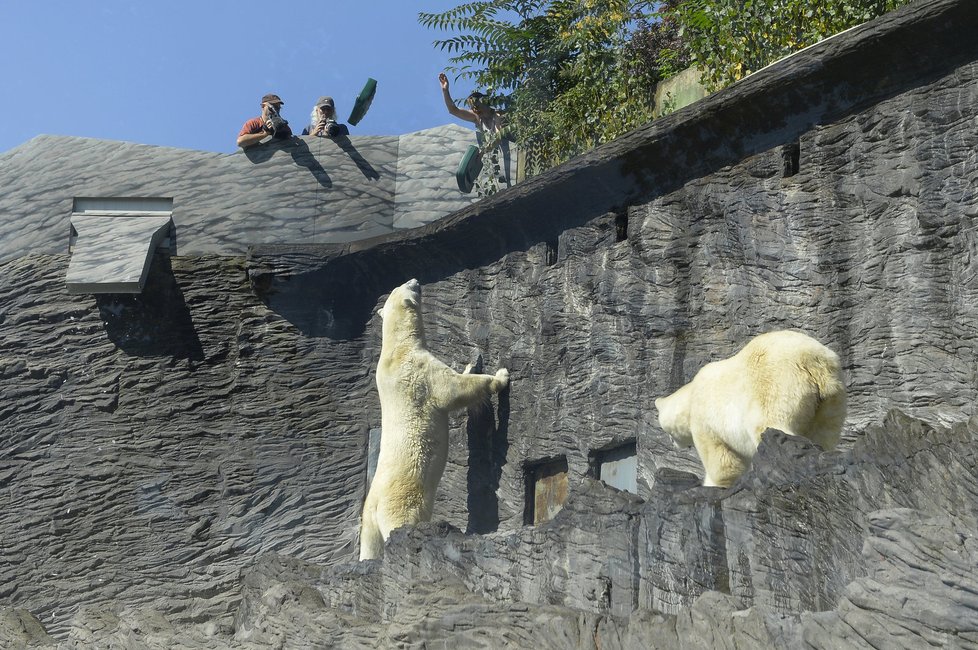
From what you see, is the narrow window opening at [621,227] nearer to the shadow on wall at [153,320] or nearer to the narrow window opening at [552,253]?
the narrow window opening at [552,253]

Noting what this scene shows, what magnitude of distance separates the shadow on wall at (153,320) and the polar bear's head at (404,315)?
2928 mm

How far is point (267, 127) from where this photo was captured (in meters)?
14.0

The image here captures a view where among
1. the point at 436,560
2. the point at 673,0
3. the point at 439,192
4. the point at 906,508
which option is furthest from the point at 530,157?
the point at 906,508

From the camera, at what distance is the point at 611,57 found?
1280 centimetres

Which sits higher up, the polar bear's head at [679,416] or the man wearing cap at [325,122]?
the man wearing cap at [325,122]

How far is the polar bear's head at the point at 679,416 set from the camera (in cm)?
720

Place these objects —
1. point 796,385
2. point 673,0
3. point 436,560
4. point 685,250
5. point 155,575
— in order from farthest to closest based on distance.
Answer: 1. point 673,0
2. point 155,575
3. point 685,250
4. point 436,560
5. point 796,385

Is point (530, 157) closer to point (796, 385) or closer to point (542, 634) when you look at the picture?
point (796, 385)

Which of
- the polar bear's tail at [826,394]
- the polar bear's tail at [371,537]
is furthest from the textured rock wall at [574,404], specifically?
the polar bear's tail at [371,537]

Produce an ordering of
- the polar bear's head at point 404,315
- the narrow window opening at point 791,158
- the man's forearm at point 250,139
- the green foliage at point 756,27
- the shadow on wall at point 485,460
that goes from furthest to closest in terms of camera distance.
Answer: the man's forearm at point 250,139, the polar bear's head at point 404,315, the shadow on wall at point 485,460, the green foliage at point 756,27, the narrow window opening at point 791,158

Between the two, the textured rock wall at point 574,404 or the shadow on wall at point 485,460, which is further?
the shadow on wall at point 485,460

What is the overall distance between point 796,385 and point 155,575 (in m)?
8.71

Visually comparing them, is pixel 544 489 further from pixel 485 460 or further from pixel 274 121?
pixel 274 121

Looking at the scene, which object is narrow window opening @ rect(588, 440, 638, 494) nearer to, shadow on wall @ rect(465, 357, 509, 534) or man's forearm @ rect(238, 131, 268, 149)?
shadow on wall @ rect(465, 357, 509, 534)
